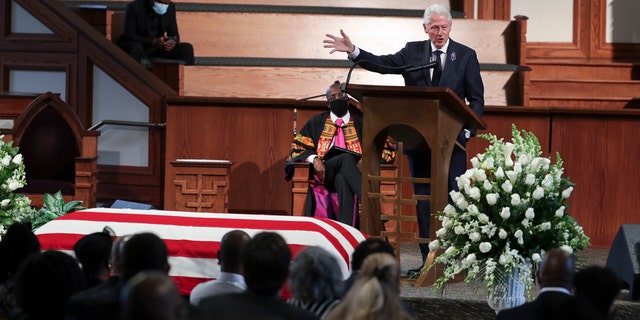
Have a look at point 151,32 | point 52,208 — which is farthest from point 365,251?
point 151,32

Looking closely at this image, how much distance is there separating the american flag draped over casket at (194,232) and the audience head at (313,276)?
2.01m

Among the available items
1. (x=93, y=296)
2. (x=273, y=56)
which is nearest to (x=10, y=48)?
(x=273, y=56)

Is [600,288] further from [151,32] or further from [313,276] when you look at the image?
[151,32]

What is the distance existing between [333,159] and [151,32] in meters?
2.60

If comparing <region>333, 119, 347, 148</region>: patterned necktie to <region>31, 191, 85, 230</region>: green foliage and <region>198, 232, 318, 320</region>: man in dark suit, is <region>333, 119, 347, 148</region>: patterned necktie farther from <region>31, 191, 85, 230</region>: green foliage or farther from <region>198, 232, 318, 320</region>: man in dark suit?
<region>198, 232, 318, 320</region>: man in dark suit

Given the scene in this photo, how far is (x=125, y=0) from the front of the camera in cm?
1028

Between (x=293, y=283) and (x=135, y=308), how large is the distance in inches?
Result: 38.0

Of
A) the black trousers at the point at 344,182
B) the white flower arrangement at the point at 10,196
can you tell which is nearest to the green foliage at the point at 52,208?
the white flower arrangement at the point at 10,196

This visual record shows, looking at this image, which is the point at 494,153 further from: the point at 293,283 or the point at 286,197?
the point at 286,197

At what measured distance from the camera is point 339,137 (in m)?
7.60

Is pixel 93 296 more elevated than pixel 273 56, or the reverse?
pixel 273 56

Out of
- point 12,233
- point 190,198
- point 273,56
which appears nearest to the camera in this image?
point 12,233

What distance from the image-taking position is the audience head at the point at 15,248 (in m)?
4.20

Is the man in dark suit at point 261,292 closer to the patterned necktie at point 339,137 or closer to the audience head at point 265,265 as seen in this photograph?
the audience head at point 265,265
